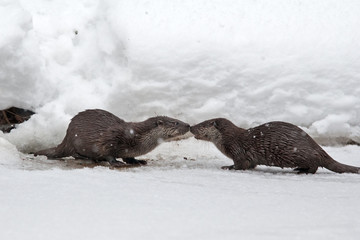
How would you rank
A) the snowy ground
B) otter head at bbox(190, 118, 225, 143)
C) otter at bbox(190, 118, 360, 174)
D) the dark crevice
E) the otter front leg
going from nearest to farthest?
1. the snowy ground
2. otter at bbox(190, 118, 360, 174)
3. the otter front leg
4. otter head at bbox(190, 118, 225, 143)
5. the dark crevice

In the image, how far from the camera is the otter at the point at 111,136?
168 inches

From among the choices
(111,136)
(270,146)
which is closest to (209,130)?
(270,146)

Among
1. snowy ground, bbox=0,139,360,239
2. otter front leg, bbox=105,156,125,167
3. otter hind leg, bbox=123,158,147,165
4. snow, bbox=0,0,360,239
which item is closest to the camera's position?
snowy ground, bbox=0,139,360,239

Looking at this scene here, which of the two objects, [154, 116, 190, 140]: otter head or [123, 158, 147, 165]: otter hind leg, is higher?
[154, 116, 190, 140]: otter head

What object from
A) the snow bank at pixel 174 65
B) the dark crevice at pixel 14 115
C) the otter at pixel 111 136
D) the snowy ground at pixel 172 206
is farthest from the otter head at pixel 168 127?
the dark crevice at pixel 14 115

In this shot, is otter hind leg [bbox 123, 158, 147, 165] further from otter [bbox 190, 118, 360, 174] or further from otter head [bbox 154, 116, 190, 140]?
otter [bbox 190, 118, 360, 174]

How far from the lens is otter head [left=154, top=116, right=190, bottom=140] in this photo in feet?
14.3

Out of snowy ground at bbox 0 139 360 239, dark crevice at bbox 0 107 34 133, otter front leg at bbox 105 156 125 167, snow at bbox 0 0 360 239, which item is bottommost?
snowy ground at bbox 0 139 360 239

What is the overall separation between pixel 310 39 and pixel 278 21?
1.29 ft

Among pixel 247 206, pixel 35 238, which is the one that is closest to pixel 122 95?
pixel 247 206

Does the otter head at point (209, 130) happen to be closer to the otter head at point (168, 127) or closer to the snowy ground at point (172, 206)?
the otter head at point (168, 127)

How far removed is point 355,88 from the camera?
17.0 ft

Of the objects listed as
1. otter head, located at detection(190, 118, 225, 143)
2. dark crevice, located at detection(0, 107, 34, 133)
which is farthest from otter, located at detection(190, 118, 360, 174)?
dark crevice, located at detection(0, 107, 34, 133)

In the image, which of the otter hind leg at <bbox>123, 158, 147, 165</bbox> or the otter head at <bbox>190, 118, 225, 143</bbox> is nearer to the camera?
the otter hind leg at <bbox>123, 158, 147, 165</bbox>
